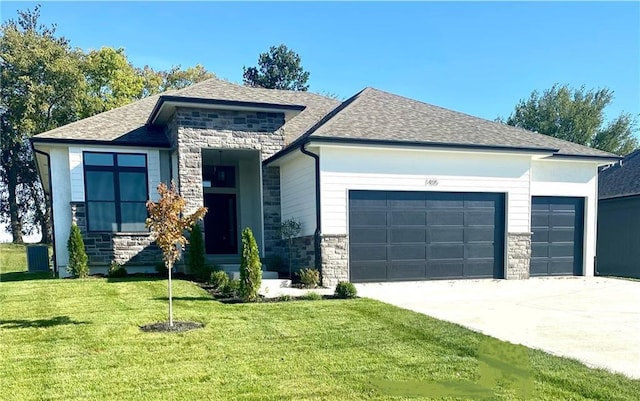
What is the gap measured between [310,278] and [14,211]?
2910 centimetres

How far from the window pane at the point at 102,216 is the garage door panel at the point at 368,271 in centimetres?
735

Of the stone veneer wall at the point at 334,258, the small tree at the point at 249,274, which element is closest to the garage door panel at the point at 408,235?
the stone veneer wall at the point at 334,258

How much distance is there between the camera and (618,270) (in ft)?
52.9

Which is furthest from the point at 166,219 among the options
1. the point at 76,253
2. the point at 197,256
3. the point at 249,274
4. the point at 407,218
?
the point at 407,218

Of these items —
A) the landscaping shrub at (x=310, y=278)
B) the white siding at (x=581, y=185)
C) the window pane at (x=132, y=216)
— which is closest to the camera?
the landscaping shrub at (x=310, y=278)

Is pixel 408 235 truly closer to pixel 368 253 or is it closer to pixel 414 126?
pixel 368 253

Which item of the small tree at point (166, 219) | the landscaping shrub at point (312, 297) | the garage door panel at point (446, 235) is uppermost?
the small tree at point (166, 219)

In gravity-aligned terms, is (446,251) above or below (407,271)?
above

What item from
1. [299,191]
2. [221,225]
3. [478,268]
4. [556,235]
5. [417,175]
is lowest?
[478,268]

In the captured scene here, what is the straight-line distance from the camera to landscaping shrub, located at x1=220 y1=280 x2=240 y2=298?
8.61 m

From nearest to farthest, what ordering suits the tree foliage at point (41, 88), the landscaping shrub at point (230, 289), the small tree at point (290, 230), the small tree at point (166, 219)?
the small tree at point (166, 219) → the landscaping shrub at point (230, 289) → the small tree at point (290, 230) → the tree foliage at point (41, 88)

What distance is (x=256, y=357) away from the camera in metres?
4.74

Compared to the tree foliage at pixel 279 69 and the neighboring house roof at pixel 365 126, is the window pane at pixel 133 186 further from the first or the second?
the tree foliage at pixel 279 69

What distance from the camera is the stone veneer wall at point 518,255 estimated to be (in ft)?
38.2
